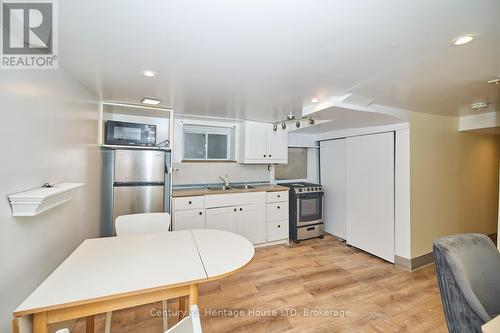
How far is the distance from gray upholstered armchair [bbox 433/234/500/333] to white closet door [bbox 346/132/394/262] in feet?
5.77

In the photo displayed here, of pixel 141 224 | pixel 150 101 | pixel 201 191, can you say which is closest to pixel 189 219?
pixel 201 191

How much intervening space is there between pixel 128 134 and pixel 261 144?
210 cm

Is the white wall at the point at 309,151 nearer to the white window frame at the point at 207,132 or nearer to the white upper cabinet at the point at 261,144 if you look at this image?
the white upper cabinet at the point at 261,144

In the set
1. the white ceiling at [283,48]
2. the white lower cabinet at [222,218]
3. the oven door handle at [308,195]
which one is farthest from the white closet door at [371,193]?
the white lower cabinet at [222,218]

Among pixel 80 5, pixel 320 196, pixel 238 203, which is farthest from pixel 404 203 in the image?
pixel 80 5

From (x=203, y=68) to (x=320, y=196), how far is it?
3.28 meters

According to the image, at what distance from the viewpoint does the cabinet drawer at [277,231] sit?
12.2 ft

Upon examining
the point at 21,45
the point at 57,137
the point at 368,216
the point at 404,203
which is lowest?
the point at 368,216

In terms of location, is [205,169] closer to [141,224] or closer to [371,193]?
[141,224]

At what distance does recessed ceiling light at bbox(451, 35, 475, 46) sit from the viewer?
4.07 ft

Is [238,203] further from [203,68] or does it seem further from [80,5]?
[80,5]

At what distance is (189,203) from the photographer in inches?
124

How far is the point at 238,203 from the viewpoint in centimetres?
348

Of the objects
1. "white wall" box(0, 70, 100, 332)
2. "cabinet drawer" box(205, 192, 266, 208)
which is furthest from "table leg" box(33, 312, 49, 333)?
"cabinet drawer" box(205, 192, 266, 208)
